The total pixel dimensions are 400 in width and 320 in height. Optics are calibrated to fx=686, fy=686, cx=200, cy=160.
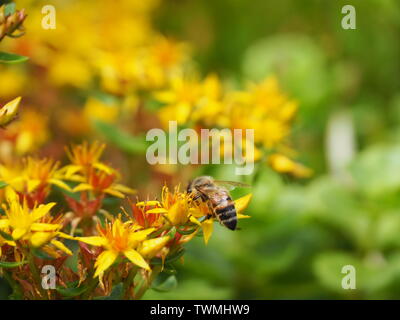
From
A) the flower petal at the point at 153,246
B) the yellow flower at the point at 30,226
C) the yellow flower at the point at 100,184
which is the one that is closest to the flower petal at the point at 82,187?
the yellow flower at the point at 100,184

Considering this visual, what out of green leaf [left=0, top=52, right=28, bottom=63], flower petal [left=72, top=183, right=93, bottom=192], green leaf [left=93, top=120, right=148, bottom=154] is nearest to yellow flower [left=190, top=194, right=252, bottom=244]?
flower petal [left=72, top=183, right=93, bottom=192]

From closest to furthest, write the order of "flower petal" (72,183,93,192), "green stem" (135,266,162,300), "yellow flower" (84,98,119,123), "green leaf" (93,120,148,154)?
"green stem" (135,266,162,300)
"flower petal" (72,183,93,192)
"green leaf" (93,120,148,154)
"yellow flower" (84,98,119,123)

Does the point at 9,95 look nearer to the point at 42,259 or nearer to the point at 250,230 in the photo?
the point at 250,230

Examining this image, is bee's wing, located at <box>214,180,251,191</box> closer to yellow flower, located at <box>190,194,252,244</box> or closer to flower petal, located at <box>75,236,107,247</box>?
yellow flower, located at <box>190,194,252,244</box>

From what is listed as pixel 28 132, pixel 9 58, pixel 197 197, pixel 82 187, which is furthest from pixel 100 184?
Answer: pixel 28 132

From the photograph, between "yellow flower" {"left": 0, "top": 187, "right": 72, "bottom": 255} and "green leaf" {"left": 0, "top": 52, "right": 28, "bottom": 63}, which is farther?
"green leaf" {"left": 0, "top": 52, "right": 28, "bottom": 63}

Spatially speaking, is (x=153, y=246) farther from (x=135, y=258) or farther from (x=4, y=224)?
(x=4, y=224)

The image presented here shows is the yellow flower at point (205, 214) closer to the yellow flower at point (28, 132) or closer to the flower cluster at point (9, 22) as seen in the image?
the flower cluster at point (9, 22)
